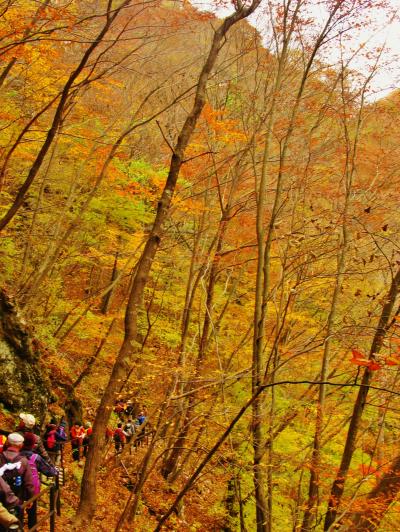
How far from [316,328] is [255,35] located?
7882 millimetres

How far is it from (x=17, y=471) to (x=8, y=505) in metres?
0.75

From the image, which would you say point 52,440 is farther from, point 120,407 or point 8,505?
point 8,505

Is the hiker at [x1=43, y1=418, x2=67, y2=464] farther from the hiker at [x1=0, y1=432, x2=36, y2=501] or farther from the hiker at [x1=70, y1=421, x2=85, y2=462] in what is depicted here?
the hiker at [x1=0, y1=432, x2=36, y2=501]

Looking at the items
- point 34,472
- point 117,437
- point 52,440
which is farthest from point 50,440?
point 117,437

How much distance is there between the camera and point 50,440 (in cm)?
846

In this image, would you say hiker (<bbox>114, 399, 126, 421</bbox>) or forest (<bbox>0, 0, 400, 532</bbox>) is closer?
forest (<bbox>0, 0, 400, 532</bbox>)

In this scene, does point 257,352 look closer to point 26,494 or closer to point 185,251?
point 26,494

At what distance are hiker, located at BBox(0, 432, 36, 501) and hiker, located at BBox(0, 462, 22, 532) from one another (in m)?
0.05

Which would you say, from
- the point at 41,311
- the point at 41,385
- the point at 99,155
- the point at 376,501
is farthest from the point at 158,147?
the point at 376,501

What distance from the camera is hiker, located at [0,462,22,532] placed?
4.00 metres

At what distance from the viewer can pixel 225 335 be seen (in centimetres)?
1680

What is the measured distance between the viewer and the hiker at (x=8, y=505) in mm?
4000

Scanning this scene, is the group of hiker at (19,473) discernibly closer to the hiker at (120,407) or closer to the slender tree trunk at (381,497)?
the slender tree trunk at (381,497)

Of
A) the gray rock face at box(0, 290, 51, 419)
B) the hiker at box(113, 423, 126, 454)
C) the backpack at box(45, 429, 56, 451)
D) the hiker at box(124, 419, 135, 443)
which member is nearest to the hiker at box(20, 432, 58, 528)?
the backpack at box(45, 429, 56, 451)
